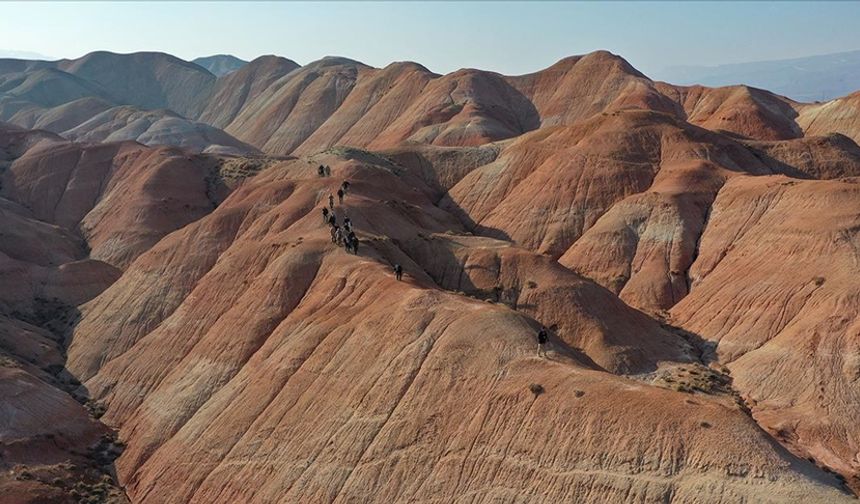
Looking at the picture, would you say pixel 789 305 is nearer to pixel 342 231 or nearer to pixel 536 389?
pixel 536 389

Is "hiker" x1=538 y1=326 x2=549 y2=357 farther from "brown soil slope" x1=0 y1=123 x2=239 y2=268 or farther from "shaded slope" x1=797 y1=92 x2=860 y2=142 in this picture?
"shaded slope" x1=797 y1=92 x2=860 y2=142

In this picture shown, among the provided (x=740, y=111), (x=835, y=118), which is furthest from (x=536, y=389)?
(x=835, y=118)

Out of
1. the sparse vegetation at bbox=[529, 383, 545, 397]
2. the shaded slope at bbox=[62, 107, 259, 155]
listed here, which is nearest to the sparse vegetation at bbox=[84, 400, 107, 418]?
the sparse vegetation at bbox=[529, 383, 545, 397]

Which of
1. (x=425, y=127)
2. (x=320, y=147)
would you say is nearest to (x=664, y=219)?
(x=425, y=127)

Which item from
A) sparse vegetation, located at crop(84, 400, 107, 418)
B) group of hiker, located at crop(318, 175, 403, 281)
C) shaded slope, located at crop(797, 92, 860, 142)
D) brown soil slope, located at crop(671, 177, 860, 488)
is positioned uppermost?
shaded slope, located at crop(797, 92, 860, 142)

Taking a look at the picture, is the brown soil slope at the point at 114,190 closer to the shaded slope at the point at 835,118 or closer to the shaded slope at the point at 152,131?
the shaded slope at the point at 152,131

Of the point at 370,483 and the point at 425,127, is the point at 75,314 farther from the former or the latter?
the point at 425,127

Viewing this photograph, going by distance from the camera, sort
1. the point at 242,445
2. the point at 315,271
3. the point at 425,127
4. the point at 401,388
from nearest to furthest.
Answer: the point at 401,388 < the point at 242,445 < the point at 315,271 < the point at 425,127

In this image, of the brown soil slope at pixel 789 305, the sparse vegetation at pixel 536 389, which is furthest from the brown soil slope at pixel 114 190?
the sparse vegetation at pixel 536 389

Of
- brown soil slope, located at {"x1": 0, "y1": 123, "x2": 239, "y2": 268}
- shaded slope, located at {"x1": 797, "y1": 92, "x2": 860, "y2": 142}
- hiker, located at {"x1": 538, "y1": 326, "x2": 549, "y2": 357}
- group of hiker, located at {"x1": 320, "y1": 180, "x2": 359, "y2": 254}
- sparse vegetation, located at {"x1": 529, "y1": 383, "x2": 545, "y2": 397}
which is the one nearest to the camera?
sparse vegetation, located at {"x1": 529, "y1": 383, "x2": 545, "y2": 397}

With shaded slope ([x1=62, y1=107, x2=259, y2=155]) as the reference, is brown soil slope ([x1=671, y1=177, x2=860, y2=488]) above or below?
below

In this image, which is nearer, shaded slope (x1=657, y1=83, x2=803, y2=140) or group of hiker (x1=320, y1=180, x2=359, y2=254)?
group of hiker (x1=320, y1=180, x2=359, y2=254)
